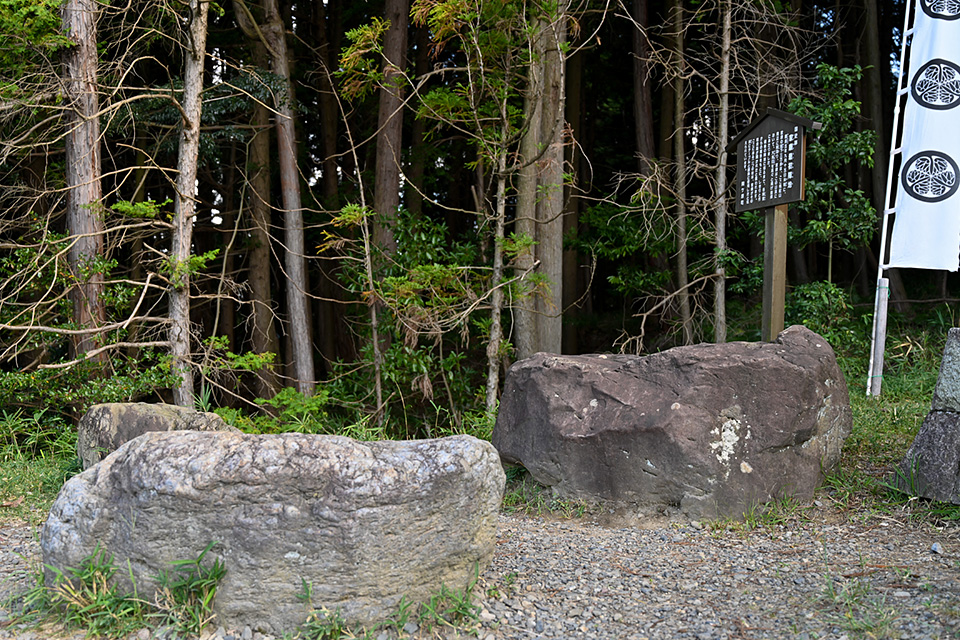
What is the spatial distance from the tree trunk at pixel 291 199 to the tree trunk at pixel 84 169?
6.99 feet

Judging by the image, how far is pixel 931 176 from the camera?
22.5 feet

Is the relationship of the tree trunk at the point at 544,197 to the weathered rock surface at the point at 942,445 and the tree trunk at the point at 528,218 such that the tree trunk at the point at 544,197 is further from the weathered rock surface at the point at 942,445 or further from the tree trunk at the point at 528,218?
the weathered rock surface at the point at 942,445

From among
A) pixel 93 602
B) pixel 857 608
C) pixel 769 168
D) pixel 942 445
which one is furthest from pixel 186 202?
pixel 942 445

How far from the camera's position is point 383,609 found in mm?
2973

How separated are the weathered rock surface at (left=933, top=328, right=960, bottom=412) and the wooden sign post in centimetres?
166

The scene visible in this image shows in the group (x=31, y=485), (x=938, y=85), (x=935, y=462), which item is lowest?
(x=31, y=485)

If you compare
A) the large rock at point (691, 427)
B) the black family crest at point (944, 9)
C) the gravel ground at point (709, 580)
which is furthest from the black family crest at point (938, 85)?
the gravel ground at point (709, 580)

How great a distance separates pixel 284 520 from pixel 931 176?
6.64 meters

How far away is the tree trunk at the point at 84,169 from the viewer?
22.0 ft

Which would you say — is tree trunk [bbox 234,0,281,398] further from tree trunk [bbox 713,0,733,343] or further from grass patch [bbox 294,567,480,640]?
grass patch [bbox 294,567,480,640]

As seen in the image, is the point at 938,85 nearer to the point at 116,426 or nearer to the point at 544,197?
the point at 544,197

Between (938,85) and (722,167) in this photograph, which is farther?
(722,167)

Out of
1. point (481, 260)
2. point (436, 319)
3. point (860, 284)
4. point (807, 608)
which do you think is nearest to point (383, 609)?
point (807, 608)

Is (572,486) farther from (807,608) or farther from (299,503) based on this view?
(299,503)
